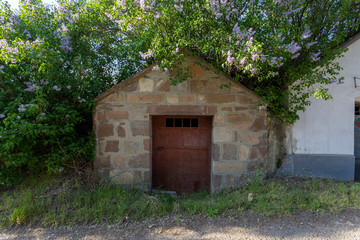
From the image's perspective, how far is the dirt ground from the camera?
2.82 metres

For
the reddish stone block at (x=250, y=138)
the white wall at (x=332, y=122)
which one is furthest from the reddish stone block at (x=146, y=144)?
the white wall at (x=332, y=122)

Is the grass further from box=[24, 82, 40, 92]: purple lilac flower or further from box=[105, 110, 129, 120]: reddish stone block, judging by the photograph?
box=[24, 82, 40, 92]: purple lilac flower

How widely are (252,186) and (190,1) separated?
132 inches

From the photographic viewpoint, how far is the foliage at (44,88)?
3.27m

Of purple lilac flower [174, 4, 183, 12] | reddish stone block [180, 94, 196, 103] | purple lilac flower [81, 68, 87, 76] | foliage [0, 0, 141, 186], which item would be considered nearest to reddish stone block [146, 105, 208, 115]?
reddish stone block [180, 94, 196, 103]

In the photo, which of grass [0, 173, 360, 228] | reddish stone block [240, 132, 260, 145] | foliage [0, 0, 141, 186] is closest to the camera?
grass [0, 173, 360, 228]

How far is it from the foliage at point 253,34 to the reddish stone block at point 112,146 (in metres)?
1.67

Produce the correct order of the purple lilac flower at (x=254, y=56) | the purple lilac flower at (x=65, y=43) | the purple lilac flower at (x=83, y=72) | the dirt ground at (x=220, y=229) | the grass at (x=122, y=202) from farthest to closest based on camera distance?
the purple lilac flower at (x=65, y=43) < the purple lilac flower at (x=83, y=72) < the grass at (x=122, y=202) < the purple lilac flower at (x=254, y=56) < the dirt ground at (x=220, y=229)

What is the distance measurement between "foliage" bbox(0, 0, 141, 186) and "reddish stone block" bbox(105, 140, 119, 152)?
0.27 metres

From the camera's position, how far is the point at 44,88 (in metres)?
3.55

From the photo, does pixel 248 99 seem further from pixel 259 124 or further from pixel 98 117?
pixel 98 117

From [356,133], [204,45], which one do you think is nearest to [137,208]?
[204,45]

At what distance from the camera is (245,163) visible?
14.0 feet

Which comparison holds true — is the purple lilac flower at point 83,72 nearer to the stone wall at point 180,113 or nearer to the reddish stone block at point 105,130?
the stone wall at point 180,113
